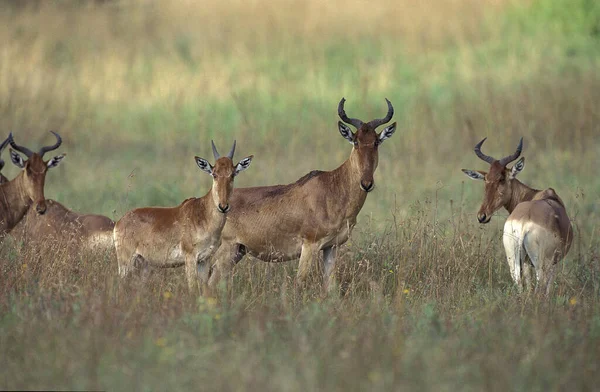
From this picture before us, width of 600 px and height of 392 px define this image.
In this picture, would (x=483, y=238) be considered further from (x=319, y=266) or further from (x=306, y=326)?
(x=306, y=326)

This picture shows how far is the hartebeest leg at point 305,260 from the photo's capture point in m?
10.6

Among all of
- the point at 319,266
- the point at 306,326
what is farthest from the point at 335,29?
the point at 306,326

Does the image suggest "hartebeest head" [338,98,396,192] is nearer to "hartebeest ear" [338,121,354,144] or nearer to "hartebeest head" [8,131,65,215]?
"hartebeest ear" [338,121,354,144]

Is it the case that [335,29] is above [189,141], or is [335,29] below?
above

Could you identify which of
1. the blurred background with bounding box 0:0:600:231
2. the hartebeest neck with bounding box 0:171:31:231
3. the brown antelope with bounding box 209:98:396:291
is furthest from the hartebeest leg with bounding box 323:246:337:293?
the blurred background with bounding box 0:0:600:231

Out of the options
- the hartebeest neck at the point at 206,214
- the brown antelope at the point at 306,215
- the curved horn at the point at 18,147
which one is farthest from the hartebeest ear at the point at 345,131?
the curved horn at the point at 18,147

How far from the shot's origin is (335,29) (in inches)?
1021

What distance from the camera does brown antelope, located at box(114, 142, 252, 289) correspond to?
33.9ft

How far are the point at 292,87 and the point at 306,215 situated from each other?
13.5 meters

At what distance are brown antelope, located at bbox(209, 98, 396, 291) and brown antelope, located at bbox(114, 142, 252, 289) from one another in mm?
507

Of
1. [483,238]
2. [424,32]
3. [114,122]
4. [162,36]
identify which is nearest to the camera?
[483,238]

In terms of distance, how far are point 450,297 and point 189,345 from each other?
343 cm

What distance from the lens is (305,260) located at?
422 inches

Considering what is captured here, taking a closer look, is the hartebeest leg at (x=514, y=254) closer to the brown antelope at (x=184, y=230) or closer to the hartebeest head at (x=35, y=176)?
the brown antelope at (x=184, y=230)
